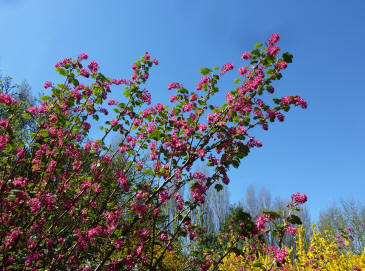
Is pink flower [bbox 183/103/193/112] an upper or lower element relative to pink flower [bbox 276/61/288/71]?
lower

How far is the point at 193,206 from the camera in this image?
3.28 metres

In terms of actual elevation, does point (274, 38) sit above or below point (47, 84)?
above

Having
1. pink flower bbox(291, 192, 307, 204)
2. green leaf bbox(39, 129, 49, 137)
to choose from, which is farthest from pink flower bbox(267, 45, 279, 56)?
green leaf bbox(39, 129, 49, 137)

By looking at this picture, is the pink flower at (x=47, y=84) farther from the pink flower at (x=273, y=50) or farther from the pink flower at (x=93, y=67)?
the pink flower at (x=273, y=50)

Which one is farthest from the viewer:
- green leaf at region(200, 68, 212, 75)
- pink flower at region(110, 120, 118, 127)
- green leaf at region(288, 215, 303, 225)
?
pink flower at region(110, 120, 118, 127)

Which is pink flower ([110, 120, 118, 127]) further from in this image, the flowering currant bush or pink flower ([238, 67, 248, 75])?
pink flower ([238, 67, 248, 75])

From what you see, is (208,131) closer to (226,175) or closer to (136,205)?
(226,175)

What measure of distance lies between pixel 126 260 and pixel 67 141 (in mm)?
1720

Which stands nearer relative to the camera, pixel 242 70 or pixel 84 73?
pixel 242 70

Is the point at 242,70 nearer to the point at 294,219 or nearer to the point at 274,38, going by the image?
the point at 274,38

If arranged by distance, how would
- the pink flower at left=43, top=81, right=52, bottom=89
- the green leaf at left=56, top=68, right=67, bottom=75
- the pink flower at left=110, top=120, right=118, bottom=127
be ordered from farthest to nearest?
the pink flower at left=110, top=120, right=118, bottom=127, the pink flower at left=43, top=81, right=52, bottom=89, the green leaf at left=56, top=68, right=67, bottom=75

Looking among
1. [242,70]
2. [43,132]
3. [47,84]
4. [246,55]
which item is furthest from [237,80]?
[47,84]

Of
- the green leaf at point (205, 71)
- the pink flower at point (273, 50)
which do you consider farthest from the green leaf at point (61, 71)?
the pink flower at point (273, 50)

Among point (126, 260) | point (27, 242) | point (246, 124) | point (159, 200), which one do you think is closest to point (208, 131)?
point (246, 124)
